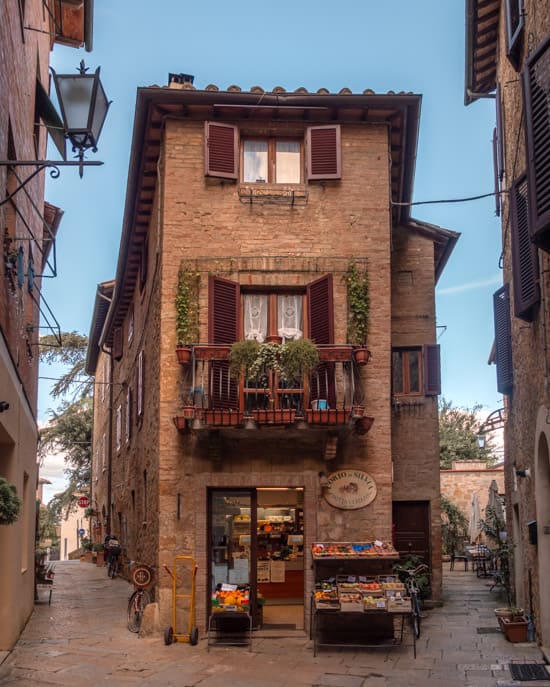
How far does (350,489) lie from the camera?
46.3 feet

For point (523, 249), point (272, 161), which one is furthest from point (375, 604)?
point (272, 161)

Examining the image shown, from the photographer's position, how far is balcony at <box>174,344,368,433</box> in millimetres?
13477

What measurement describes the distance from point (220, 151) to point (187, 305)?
2.72 m

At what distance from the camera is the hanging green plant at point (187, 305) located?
14328 millimetres

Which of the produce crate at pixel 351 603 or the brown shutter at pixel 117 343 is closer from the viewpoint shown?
the produce crate at pixel 351 603

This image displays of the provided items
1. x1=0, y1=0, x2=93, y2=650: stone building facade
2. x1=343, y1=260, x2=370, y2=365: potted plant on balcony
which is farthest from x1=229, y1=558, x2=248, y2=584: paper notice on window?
x1=343, y1=260, x2=370, y2=365: potted plant on balcony

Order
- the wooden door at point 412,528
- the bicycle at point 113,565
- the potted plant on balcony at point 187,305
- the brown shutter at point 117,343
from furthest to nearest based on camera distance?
the brown shutter at point 117,343 → the bicycle at point 113,565 → the wooden door at point 412,528 → the potted plant on balcony at point 187,305

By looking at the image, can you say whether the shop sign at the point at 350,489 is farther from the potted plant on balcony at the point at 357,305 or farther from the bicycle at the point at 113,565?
the bicycle at the point at 113,565

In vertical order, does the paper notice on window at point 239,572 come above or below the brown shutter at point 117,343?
below

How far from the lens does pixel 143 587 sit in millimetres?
14203

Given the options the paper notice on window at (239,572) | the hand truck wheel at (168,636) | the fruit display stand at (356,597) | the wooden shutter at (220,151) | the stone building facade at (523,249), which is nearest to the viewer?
the stone building facade at (523,249)

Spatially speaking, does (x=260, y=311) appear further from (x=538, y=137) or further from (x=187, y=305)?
(x=538, y=137)

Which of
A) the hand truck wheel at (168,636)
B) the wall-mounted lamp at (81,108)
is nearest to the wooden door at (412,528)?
the hand truck wheel at (168,636)

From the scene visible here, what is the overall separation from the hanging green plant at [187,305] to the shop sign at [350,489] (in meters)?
3.16
